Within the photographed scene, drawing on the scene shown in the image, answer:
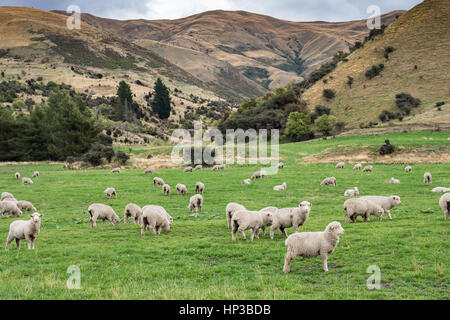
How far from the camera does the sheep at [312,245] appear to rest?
10.1 metres

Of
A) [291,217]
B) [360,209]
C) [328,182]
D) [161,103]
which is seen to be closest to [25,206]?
[291,217]

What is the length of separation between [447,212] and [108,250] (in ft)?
48.1

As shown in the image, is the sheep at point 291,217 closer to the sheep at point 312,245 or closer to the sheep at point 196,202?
the sheep at point 312,245

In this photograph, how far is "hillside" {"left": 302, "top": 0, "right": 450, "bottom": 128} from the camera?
86188mm

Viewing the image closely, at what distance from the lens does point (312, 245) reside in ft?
33.6

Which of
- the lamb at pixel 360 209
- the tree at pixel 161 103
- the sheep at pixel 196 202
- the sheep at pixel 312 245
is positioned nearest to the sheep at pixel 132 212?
the sheep at pixel 196 202

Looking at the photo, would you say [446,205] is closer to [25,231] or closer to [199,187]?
[25,231]

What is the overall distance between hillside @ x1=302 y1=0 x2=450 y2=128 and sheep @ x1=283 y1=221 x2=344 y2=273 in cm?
7237

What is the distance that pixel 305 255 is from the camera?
33.6 feet

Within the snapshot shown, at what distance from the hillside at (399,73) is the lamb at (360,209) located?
64.6 m

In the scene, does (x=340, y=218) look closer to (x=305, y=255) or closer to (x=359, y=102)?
(x=305, y=255)

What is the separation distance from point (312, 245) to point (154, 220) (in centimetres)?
821

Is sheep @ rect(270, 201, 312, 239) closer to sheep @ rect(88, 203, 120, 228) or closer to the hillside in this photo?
sheep @ rect(88, 203, 120, 228)
